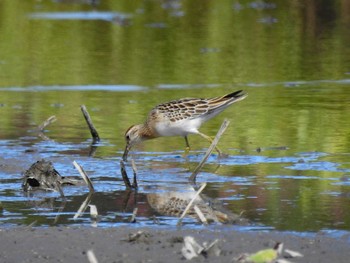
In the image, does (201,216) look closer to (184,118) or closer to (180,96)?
(184,118)

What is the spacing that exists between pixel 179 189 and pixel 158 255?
7.86 ft

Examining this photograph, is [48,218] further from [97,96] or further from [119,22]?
[119,22]

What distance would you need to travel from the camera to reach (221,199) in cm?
967

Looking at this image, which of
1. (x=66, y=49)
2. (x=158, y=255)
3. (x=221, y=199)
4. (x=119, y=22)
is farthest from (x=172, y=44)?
(x=158, y=255)

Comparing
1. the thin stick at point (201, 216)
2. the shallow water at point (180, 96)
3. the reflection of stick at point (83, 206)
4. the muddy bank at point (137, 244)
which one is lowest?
the shallow water at point (180, 96)

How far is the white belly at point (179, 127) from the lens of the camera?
1268 cm

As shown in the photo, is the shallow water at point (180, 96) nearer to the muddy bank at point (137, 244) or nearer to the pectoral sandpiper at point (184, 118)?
the pectoral sandpiper at point (184, 118)

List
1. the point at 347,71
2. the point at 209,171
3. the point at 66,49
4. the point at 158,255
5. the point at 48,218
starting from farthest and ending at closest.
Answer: the point at 66,49 → the point at 347,71 → the point at 209,171 → the point at 48,218 → the point at 158,255

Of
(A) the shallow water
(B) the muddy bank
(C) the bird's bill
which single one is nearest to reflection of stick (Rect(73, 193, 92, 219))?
(A) the shallow water

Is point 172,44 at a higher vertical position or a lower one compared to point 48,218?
lower

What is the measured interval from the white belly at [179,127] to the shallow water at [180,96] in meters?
0.19

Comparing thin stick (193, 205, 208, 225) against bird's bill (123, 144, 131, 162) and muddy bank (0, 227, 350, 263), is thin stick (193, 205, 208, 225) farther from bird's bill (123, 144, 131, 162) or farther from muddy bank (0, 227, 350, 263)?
bird's bill (123, 144, 131, 162)

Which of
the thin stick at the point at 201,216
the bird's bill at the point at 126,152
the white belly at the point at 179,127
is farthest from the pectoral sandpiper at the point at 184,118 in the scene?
the thin stick at the point at 201,216

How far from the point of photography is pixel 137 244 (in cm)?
802
